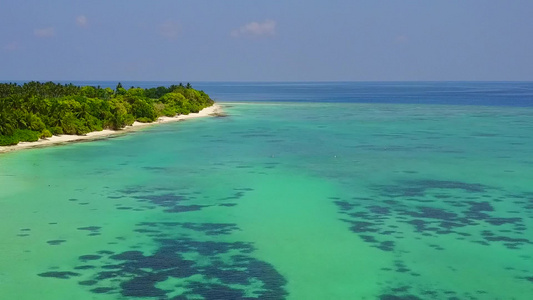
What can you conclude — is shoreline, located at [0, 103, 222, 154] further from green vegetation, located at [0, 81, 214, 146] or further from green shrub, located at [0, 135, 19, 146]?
green vegetation, located at [0, 81, 214, 146]

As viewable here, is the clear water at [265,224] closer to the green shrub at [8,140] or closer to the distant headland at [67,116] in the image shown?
the green shrub at [8,140]

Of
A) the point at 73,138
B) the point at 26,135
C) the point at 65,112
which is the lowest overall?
the point at 73,138

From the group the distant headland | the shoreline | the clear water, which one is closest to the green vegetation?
the distant headland

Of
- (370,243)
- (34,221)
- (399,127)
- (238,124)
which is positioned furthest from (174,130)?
(370,243)

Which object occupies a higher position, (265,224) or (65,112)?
(65,112)

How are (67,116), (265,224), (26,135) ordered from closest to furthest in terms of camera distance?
(265,224) < (26,135) < (67,116)

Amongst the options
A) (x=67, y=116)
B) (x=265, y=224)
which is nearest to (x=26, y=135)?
(x=67, y=116)

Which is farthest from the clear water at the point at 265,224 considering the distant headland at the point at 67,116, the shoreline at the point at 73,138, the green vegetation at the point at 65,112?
the green vegetation at the point at 65,112

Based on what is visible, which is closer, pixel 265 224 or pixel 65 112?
pixel 265 224

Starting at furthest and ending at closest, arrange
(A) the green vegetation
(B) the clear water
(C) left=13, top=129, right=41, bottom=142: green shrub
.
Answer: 1. (A) the green vegetation
2. (C) left=13, top=129, right=41, bottom=142: green shrub
3. (B) the clear water

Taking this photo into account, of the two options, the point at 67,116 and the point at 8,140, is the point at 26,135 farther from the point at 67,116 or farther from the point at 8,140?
the point at 67,116
